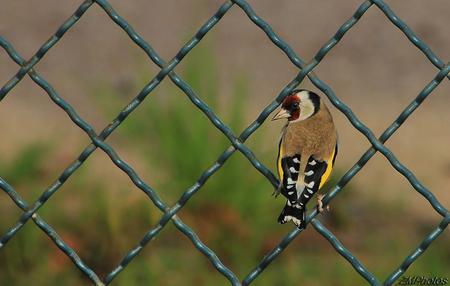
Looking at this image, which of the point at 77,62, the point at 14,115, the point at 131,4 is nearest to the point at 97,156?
the point at 14,115

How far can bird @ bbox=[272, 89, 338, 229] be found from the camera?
427 cm

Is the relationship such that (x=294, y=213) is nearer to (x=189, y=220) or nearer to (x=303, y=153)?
(x=303, y=153)

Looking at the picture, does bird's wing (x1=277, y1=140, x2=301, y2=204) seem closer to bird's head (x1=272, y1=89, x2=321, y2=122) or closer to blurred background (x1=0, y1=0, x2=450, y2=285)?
bird's head (x1=272, y1=89, x2=321, y2=122)

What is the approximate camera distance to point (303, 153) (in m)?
4.39

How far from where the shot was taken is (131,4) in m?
9.52

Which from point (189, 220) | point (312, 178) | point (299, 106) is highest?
point (299, 106)

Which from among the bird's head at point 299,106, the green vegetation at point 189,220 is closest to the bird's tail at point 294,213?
the bird's head at point 299,106

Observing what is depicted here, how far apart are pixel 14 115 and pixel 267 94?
1.53 metres

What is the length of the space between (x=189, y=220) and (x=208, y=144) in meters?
0.38

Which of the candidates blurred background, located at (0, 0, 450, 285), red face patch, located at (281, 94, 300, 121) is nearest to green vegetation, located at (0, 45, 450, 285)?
blurred background, located at (0, 0, 450, 285)

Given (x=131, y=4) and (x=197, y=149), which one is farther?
(x=131, y=4)

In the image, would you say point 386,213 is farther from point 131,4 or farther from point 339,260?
point 131,4

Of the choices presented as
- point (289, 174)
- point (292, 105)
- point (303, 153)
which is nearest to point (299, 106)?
point (292, 105)

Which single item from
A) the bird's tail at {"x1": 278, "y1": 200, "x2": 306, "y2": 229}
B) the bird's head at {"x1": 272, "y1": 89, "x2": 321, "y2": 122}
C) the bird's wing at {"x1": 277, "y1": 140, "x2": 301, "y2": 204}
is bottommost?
the bird's tail at {"x1": 278, "y1": 200, "x2": 306, "y2": 229}
